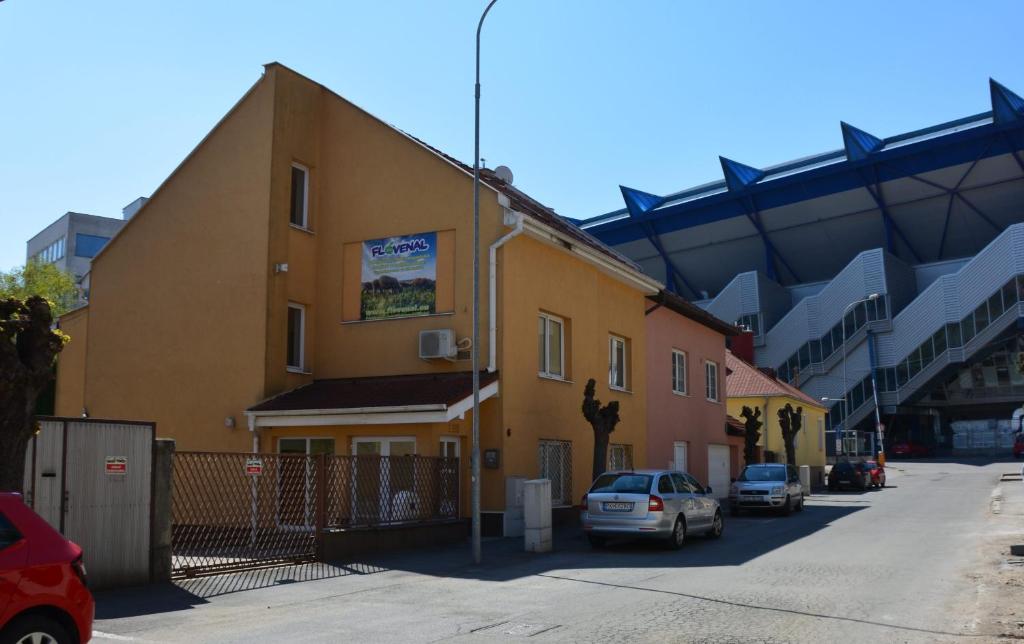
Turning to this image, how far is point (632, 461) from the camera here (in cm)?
2559

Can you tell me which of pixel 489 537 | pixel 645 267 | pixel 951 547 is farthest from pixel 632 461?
pixel 645 267

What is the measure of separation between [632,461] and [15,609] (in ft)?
67.0

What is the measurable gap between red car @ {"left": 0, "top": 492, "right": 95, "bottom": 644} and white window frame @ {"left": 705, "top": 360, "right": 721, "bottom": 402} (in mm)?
27070

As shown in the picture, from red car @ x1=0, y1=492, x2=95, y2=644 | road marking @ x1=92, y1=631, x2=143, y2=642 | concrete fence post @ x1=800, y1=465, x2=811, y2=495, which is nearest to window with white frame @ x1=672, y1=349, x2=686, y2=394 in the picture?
concrete fence post @ x1=800, y1=465, x2=811, y2=495

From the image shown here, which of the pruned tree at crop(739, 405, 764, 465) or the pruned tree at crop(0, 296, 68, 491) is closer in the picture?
the pruned tree at crop(0, 296, 68, 491)

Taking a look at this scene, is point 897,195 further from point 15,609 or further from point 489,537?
point 15,609

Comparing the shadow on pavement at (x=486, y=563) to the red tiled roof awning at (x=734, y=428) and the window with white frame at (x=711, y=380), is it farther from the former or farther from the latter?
the red tiled roof awning at (x=734, y=428)

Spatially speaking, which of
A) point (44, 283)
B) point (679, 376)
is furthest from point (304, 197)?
point (44, 283)

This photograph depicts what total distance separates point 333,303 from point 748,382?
2490cm

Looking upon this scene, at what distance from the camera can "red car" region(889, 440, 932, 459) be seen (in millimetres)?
67750

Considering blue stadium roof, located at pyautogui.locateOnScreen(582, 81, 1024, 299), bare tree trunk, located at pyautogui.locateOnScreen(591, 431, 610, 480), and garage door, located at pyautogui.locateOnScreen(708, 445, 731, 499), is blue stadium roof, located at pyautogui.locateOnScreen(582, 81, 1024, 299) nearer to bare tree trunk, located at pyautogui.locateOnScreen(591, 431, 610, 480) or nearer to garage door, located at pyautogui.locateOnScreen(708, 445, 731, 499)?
garage door, located at pyautogui.locateOnScreen(708, 445, 731, 499)

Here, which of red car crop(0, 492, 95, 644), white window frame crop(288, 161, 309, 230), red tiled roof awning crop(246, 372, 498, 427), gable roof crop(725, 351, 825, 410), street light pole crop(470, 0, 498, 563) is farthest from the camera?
gable roof crop(725, 351, 825, 410)

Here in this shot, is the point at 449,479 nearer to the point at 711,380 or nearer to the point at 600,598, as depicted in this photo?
the point at 600,598

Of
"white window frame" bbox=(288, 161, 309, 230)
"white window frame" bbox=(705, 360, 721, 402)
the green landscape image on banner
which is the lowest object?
"white window frame" bbox=(705, 360, 721, 402)
